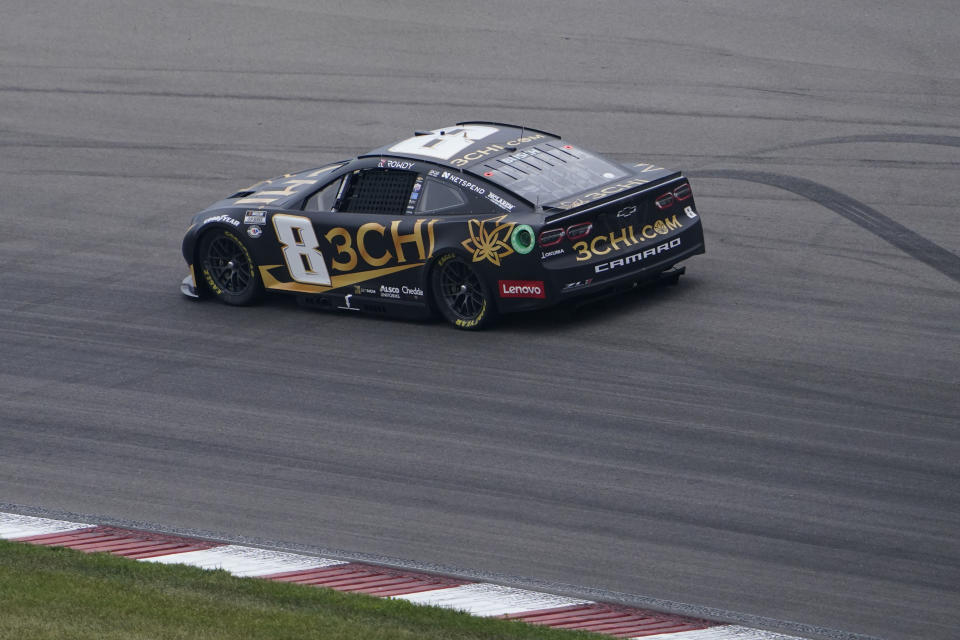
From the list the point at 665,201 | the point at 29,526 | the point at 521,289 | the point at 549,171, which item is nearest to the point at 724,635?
the point at 29,526

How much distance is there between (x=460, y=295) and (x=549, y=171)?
1305 mm

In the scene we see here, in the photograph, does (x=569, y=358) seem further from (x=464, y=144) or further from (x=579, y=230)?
(x=464, y=144)

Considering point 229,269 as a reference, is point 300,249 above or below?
above

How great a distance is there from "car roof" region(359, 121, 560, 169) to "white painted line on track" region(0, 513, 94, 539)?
15.6ft

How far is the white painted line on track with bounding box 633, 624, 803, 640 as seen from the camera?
6.97 meters

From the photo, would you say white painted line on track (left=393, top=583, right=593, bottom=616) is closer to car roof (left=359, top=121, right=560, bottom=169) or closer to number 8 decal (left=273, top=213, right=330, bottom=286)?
car roof (left=359, top=121, right=560, bottom=169)

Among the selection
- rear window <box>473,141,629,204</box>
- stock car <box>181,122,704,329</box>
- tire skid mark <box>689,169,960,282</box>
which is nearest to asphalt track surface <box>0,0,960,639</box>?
tire skid mark <box>689,169,960,282</box>

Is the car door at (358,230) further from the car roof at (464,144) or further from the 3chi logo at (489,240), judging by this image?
the 3chi logo at (489,240)

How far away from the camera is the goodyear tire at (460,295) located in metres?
11.9

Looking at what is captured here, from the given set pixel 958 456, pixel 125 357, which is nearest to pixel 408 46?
pixel 125 357

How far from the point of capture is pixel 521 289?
11.6 m

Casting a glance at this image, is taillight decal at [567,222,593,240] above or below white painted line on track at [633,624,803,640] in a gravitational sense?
above

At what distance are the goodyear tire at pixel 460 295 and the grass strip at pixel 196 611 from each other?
4636 mm

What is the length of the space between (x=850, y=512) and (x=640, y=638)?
198 centimetres
